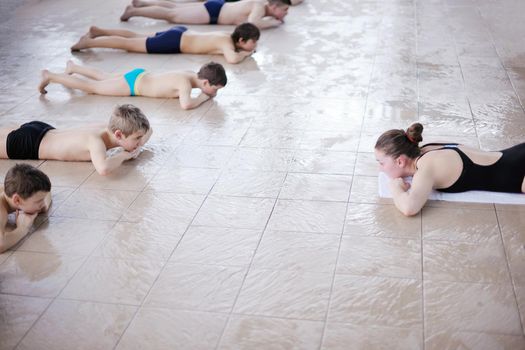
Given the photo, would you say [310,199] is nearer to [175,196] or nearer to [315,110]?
[175,196]

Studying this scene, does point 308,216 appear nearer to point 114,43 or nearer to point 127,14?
point 114,43

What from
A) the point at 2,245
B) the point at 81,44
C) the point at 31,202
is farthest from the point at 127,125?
the point at 81,44

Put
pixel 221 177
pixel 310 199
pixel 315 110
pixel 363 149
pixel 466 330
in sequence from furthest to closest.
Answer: pixel 315 110 < pixel 363 149 < pixel 221 177 < pixel 310 199 < pixel 466 330

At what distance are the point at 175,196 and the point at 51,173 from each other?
2.75ft

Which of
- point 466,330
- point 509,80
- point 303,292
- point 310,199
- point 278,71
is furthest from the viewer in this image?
point 278,71

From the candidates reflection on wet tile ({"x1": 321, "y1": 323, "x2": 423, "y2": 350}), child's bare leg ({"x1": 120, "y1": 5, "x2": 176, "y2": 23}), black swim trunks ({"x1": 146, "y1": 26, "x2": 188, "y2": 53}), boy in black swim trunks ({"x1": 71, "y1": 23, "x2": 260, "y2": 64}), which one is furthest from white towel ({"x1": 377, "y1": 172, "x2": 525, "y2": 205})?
child's bare leg ({"x1": 120, "y1": 5, "x2": 176, "y2": 23})

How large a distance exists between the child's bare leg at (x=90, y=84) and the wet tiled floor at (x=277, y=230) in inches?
3.2

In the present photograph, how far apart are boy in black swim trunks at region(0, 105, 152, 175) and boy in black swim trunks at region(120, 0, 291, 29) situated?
3.15m

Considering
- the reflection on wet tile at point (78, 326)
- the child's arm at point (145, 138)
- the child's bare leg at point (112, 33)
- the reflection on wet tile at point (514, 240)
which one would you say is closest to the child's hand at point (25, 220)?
the reflection on wet tile at point (78, 326)

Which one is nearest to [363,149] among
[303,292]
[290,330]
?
[303,292]

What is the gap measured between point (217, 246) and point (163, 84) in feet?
6.94

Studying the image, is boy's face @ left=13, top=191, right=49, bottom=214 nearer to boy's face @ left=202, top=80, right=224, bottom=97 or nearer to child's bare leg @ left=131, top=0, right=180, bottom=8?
boy's face @ left=202, top=80, right=224, bottom=97

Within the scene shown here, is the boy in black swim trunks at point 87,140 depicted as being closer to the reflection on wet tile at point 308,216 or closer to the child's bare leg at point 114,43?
the reflection on wet tile at point 308,216

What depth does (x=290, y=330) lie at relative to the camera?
2.39 m
